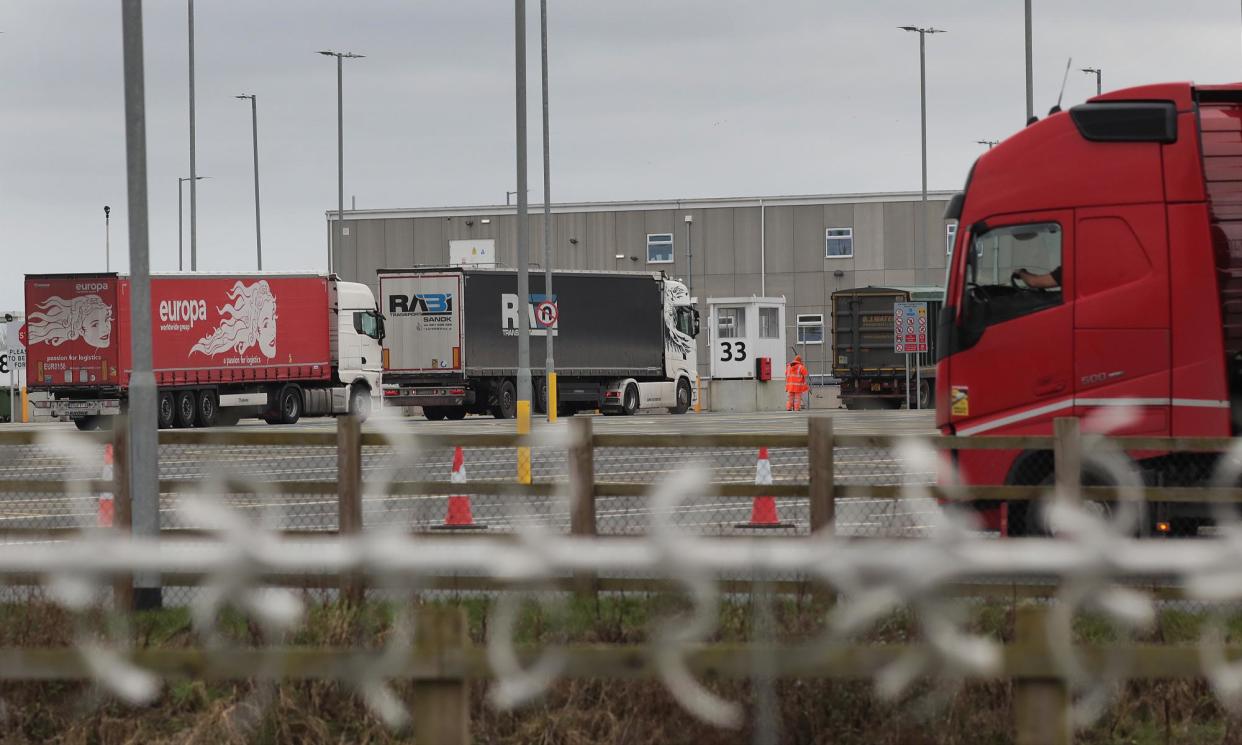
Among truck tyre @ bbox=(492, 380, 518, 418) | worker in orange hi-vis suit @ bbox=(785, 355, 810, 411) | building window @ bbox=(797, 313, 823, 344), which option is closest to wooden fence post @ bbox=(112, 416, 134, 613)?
truck tyre @ bbox=(492, 380, 518, 418)

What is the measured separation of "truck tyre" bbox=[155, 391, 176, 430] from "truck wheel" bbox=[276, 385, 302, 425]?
3129mm

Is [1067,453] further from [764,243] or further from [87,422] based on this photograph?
[764,243]

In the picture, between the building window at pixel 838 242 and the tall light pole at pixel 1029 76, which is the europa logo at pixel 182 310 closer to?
the tall light pole at pixel 1029 76

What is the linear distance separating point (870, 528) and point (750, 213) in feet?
192

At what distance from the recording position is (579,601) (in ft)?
34.3

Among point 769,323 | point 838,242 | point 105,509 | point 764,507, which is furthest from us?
point 838,242

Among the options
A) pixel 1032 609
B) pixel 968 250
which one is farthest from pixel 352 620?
pixel 968 250

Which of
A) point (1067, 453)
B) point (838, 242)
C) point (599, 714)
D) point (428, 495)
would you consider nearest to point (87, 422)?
point (428, 495)

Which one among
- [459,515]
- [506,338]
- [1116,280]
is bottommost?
[459,515]

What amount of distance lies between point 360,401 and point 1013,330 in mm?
30431

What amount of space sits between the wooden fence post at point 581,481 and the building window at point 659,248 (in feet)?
192

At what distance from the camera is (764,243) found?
69062 mm

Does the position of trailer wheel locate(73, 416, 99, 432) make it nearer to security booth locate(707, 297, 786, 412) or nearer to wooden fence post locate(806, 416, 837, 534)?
security booth locate(707, 297, 786, 412)

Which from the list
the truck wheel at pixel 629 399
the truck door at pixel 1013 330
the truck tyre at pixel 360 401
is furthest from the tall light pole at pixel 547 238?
the truck door at pixel 1013 330
